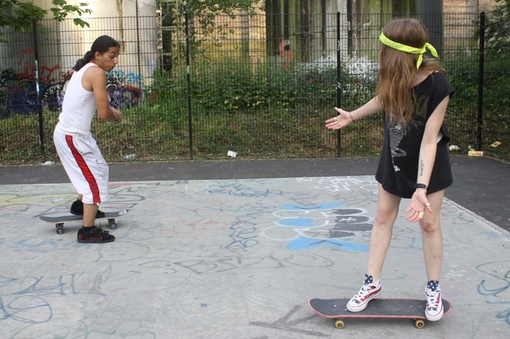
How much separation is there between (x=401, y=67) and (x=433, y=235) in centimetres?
100

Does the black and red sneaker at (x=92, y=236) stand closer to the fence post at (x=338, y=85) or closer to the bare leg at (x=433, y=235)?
the bare leg at (x=433, y=235)

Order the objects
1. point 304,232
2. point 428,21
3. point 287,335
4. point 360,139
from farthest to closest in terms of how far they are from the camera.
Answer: point 360,139, point 428,21, point 304,232, point 287,335

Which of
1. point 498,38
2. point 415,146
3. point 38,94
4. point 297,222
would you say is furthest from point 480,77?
point 38,94

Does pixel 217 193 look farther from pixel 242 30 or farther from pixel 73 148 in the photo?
pixel 242 30

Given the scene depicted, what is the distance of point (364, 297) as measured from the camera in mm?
3367

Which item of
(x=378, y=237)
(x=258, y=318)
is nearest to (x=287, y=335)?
(x=258, y=318)

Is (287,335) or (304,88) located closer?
(287,335)

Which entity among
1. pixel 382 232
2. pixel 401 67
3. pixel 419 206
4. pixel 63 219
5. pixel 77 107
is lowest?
pixel 63 219

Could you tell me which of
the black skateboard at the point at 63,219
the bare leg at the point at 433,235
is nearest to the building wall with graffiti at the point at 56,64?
the black skateboard at the point at 63,219

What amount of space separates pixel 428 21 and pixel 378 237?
7091mm

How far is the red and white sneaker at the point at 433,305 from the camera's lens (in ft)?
10.6

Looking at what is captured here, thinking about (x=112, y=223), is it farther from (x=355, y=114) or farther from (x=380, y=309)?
(x=380, y=309)

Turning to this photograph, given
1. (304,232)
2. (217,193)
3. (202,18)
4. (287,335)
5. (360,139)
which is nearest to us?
(287,335)

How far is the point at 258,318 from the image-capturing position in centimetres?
345
